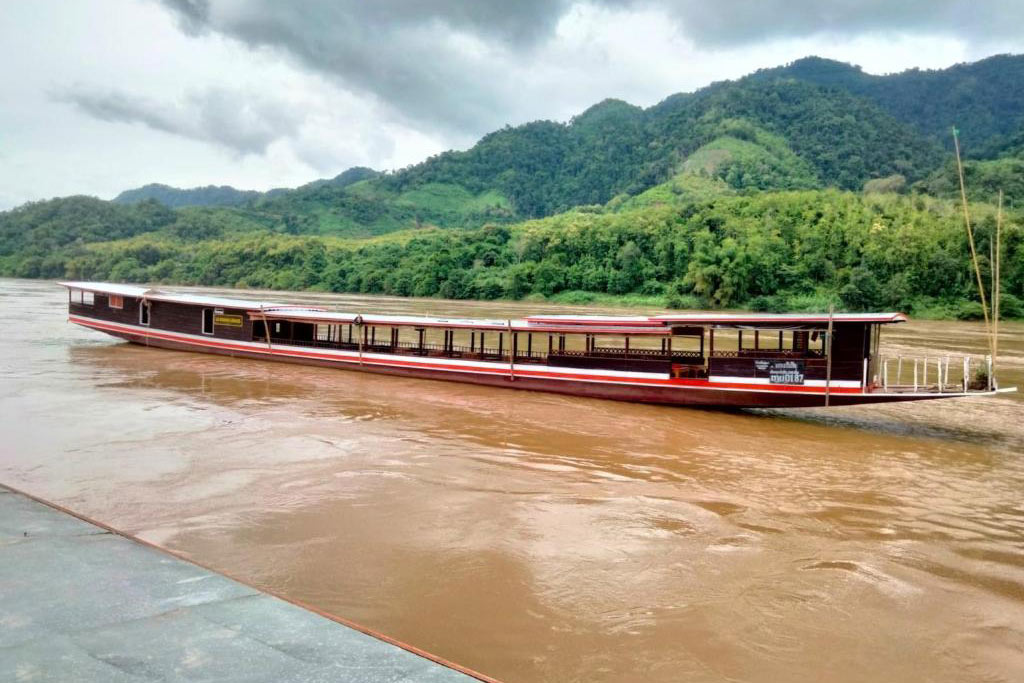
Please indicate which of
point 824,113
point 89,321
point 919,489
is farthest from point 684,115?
point 919,489

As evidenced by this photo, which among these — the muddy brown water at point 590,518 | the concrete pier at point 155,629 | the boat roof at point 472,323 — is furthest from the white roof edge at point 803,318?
the concrete pier at point 155,629

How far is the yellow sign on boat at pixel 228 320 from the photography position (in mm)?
22203

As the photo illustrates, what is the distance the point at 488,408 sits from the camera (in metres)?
15.2

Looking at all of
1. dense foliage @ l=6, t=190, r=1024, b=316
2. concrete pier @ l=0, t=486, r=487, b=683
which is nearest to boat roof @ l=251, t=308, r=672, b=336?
concrete pier @ l=0, t=486, r=487, b=683

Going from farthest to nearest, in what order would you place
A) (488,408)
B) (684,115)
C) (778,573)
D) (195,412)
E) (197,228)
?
(684,115)
(197,228)
(488,408)
(195,412)
(778,573)

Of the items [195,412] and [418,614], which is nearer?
[418,614]

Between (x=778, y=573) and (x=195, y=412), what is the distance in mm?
11143

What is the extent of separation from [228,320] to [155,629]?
66.9 feet

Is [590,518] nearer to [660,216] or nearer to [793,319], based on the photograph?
[793,319]

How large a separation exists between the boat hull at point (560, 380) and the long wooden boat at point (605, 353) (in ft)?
0.09

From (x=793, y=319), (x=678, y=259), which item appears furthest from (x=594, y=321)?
(x=678, y=259)

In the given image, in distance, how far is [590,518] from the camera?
26.2ft

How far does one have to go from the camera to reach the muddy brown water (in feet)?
17.4

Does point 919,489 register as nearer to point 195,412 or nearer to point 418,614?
point 418,614
